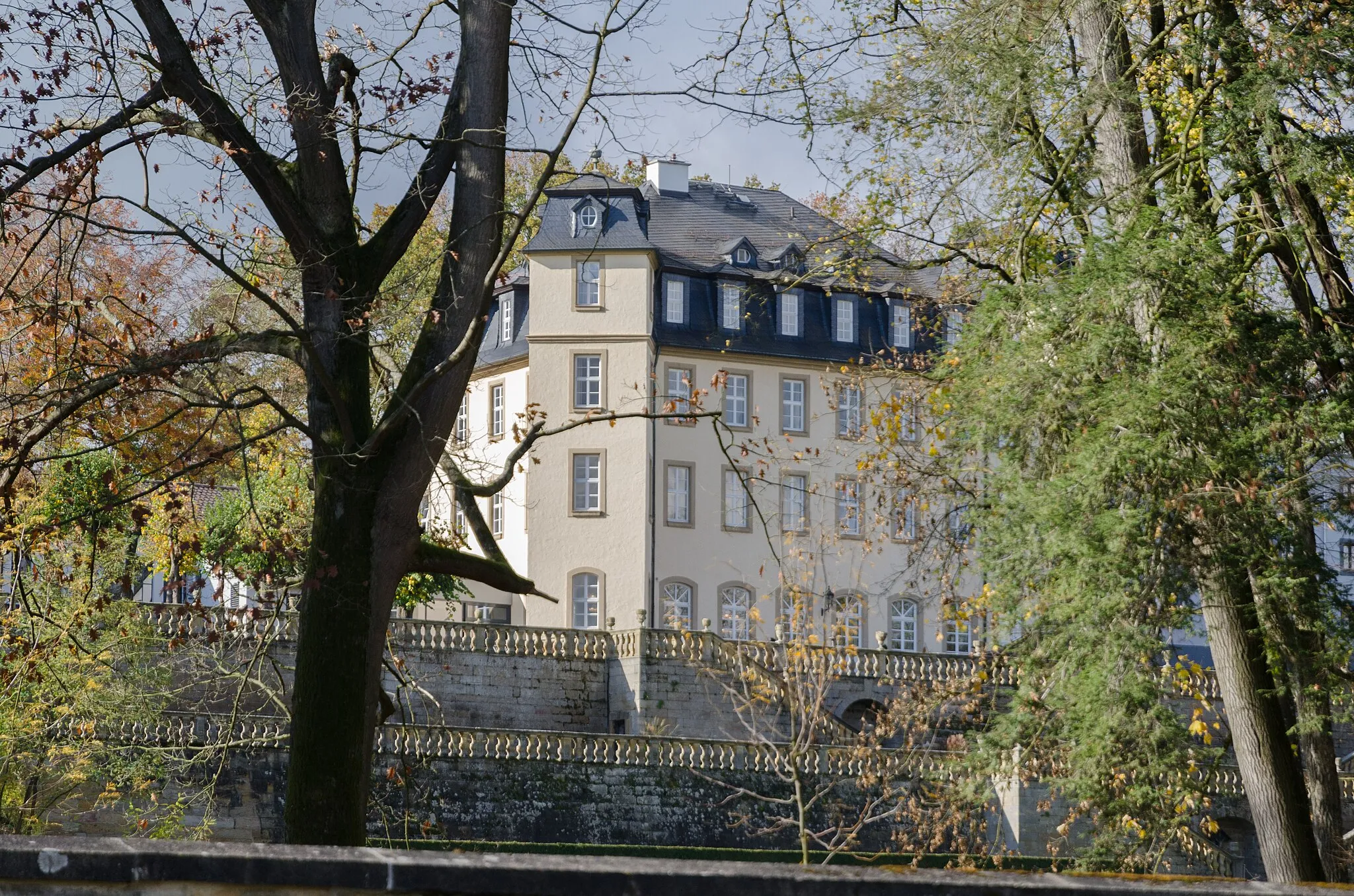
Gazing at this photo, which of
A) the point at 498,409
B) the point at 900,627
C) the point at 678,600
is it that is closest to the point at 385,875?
the point at 678,600

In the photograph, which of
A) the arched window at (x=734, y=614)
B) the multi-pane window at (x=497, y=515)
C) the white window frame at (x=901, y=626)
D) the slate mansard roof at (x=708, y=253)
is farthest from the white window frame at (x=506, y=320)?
the white window frame at (x=901, y=626)

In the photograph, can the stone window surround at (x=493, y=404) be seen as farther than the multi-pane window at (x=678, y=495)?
Yes

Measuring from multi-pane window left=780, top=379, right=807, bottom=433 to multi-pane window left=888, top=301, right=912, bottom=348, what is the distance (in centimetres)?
318

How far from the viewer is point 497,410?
42.5m

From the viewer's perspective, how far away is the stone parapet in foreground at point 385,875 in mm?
3422

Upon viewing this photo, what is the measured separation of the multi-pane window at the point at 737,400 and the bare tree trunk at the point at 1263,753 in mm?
29511

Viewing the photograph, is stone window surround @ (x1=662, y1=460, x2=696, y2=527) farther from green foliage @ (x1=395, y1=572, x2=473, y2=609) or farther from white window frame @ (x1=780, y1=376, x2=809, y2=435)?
green foliage @ (x1=395, y1=572, x2=473, y2=609)

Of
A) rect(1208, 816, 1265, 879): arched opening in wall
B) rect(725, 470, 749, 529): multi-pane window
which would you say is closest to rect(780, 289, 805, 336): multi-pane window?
rect(725, 470, 749, 529): multi-pane window

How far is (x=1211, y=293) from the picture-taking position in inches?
440

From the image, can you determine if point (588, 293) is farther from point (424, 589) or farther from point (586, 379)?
point (424, 589)

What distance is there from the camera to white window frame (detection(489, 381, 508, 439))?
4225 centimetres

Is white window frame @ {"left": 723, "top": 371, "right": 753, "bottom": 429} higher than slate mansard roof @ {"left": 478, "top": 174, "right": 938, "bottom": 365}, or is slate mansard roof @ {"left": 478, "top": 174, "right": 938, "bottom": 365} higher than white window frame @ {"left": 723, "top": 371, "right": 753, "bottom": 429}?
slate mansard roof @ {"left": 478, "top": 174, "right": 938, "bottom": 365}

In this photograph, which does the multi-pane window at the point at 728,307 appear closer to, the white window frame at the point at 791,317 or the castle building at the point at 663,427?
the castle building at the point at 663,427

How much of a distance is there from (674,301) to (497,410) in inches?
226
